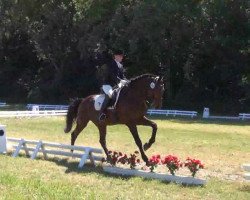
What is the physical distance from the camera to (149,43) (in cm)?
4284

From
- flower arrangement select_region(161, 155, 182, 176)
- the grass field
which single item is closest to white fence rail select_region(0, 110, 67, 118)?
the grass field

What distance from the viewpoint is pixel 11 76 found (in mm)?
62281

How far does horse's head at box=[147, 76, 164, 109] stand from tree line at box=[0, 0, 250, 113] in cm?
2908

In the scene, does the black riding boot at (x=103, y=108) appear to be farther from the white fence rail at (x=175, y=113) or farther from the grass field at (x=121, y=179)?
the white fence rail at (x=175, y=113)

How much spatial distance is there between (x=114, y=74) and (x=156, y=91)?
1.59 m

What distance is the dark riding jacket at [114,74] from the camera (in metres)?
12.8

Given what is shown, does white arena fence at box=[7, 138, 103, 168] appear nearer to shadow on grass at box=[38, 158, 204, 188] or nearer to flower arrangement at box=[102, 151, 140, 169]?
shadow on grass at box=[38, 158, 204, 188]

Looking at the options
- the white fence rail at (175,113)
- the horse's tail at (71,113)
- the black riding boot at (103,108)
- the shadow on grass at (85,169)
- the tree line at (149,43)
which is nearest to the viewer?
the shadow on grass at (85,169)

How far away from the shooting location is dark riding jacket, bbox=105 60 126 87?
1279 centimetres

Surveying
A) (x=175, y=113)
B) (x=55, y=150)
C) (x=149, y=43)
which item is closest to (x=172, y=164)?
(x=55, y=150)

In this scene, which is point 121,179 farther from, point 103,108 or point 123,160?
point 103,108

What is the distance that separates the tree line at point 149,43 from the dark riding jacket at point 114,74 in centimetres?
2805

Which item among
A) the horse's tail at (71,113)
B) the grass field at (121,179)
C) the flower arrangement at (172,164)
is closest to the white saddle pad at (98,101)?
the horse's tail at (71,113)

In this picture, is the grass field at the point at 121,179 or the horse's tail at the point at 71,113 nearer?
the grass field at the point at 121,179
